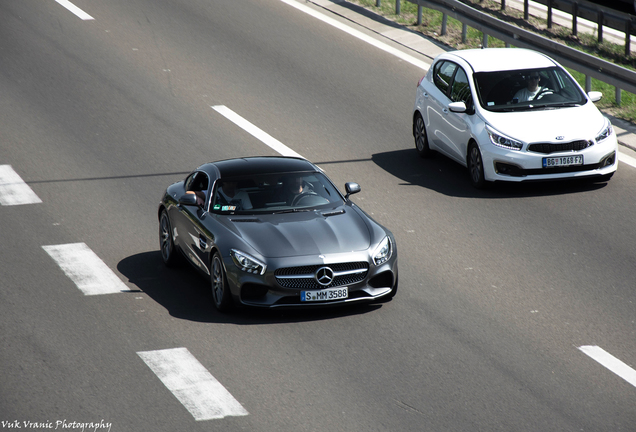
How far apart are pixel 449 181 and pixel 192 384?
743 centimetres

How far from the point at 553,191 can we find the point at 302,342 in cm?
623

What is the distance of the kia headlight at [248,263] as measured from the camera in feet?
31.1

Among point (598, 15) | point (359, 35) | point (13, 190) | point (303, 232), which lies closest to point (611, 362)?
point (303, 232)

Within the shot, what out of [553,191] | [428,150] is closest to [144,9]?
[428,150]

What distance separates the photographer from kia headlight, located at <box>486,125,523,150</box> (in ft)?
45.0

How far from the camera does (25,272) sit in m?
11.0

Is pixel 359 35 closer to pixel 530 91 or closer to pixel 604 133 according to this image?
pixel 530 91

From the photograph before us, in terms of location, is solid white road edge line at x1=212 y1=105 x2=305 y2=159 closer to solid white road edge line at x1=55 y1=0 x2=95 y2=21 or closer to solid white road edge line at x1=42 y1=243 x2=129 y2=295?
solid white road edge line at x1=42 y1=243 x2=129 y2=295

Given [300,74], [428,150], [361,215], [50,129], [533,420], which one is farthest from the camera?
[300,74]

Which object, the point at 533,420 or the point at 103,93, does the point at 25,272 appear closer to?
the point at 533,420

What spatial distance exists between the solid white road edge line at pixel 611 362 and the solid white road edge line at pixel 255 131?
762cm

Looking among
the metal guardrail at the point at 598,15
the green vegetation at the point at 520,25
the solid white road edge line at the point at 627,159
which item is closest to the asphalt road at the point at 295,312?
the solid white road edge line at the point at 627,159

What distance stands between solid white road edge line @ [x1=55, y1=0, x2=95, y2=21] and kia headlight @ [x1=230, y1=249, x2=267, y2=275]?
1559cm

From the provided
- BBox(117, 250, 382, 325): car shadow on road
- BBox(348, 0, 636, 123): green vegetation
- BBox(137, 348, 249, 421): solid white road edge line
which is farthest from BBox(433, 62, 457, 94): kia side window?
BBox(137, 348, 249, 421): solid white road edge line
